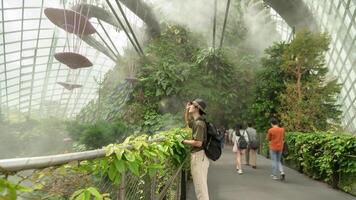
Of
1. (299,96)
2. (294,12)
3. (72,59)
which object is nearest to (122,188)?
(72,59)

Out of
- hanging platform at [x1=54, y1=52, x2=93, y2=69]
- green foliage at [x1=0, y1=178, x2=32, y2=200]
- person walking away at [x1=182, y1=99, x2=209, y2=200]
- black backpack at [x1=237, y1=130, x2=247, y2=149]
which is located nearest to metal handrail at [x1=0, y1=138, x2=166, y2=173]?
green foliage at [x1=0, y1=178, x2=32, y2=200]

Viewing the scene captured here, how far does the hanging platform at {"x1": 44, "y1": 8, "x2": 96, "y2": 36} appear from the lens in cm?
986

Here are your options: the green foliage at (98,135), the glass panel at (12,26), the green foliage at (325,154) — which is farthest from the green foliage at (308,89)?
the glass panel at (12,26)

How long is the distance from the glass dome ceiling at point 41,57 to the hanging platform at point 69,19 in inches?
180

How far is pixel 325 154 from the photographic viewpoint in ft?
31.9

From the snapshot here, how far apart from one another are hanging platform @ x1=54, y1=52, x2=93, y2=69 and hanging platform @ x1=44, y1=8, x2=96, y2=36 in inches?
22.3

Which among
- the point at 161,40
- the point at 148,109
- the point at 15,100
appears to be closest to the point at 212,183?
the point at 148,109

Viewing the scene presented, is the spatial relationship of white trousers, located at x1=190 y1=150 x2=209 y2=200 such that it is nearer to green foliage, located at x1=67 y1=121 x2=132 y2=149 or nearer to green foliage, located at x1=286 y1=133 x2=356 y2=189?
green foliage, located at x1=286 y1=133 x2=356 y2=189

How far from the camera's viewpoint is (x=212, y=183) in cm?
927

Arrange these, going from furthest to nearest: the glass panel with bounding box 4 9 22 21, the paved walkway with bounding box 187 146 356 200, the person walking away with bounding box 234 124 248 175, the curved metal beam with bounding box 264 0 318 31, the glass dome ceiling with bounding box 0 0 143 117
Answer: the glass dome ceiling with bounding box 0 0 143 117, the glass panel with bounding box 4 9 22 21, the curved metal beam with bounding box 264 0 318 31, the person walking away with bounding box 234 124 248 175, the paved walkway with bounding box 187 146 356 200

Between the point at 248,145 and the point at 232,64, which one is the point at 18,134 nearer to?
the point at 232,64

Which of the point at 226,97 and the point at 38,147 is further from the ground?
the point at 226,97

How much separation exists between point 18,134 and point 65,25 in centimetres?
1168

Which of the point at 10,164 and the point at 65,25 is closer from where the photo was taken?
the point at 10,164
